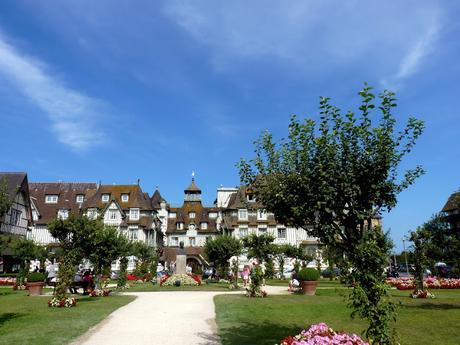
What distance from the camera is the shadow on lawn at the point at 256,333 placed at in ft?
35.1

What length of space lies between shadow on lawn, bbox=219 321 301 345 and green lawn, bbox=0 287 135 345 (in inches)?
165

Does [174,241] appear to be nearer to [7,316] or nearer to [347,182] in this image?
[7,316]

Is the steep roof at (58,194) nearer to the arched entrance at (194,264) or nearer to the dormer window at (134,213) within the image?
the dormer window at (134,213)

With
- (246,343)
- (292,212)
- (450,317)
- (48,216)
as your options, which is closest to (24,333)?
(246,343)

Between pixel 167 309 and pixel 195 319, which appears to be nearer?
pixel 195 319

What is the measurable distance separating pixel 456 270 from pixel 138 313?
46.8 feet

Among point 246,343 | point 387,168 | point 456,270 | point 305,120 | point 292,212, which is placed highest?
point 305,120

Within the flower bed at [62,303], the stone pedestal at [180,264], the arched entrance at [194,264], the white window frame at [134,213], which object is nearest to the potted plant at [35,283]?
the flower bed at [62,303]

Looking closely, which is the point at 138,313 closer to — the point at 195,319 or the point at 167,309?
the point at 167,309

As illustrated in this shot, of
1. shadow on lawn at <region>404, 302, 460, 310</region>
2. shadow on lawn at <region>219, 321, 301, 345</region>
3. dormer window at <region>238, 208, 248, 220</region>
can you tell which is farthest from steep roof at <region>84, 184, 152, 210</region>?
shadow on lawn at <region>219, 321, 301, 345</region>

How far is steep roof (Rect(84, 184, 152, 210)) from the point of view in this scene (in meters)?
59.7

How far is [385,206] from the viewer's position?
934 cm

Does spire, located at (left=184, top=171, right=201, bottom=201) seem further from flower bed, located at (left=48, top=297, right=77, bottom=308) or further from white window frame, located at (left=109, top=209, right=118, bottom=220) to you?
flower bed, located at (left=48, top=297, right=77, bottom=308)

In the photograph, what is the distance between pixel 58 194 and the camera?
2478 inches
